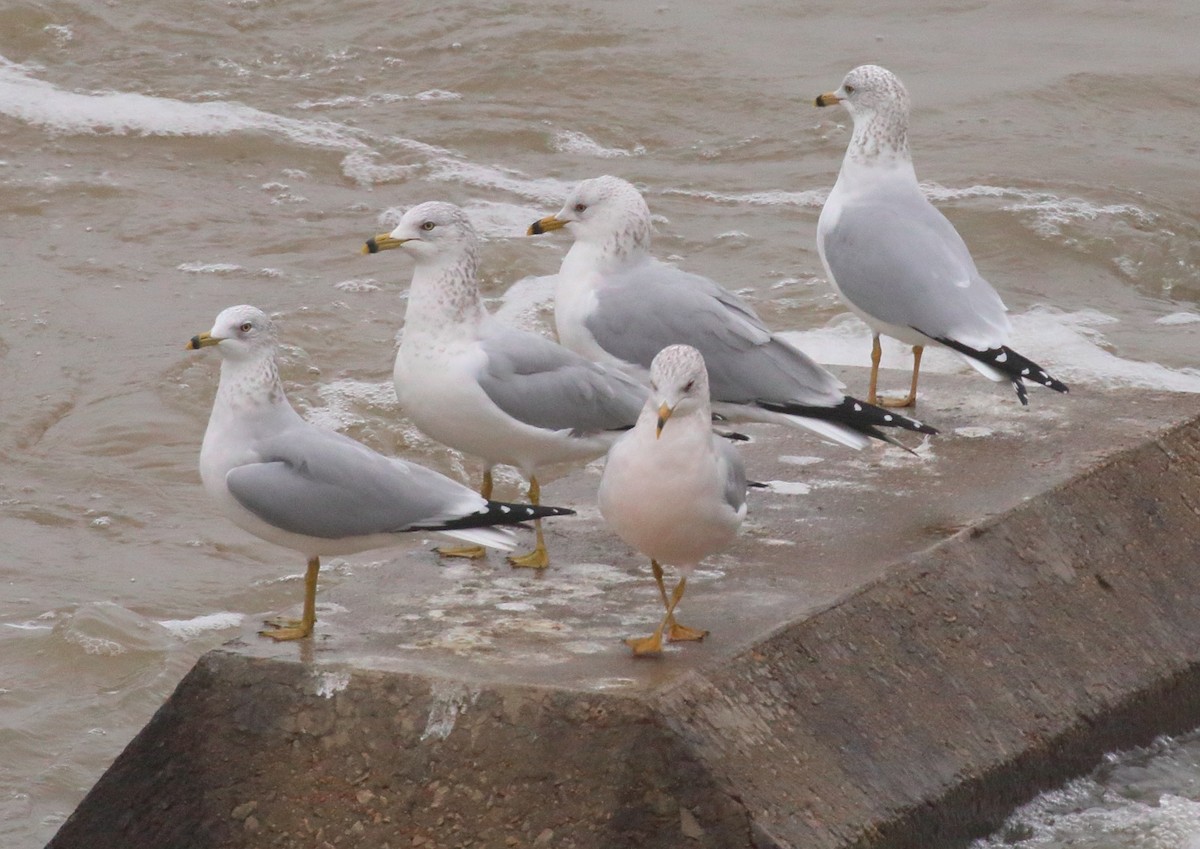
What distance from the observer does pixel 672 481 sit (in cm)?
Answer: 393

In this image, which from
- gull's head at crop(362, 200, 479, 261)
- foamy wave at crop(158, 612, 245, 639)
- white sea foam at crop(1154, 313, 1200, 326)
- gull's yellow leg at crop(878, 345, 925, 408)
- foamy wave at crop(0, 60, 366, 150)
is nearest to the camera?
gull's head at crop(362, 200, 479, 261)

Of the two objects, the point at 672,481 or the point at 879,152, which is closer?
the point at 672,481

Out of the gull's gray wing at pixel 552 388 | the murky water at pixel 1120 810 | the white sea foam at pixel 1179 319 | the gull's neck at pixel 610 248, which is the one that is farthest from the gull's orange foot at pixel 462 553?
the white sea foam at pixel 1179 319

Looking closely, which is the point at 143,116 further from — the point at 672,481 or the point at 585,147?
the point at 672,481

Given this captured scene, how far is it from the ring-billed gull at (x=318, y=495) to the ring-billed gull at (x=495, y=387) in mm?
499

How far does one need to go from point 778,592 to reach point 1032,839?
820mm

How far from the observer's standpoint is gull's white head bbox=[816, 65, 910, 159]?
21.0 feet

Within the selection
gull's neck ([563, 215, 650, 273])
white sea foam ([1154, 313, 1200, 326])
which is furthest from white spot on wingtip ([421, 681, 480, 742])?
white sea foam ([1154, 313, 1200, 326])

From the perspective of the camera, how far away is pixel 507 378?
16.1ft

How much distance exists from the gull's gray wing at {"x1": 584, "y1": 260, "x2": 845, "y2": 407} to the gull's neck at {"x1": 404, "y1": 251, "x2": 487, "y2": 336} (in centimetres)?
47

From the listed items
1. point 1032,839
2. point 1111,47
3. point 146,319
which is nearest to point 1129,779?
point 1032,839

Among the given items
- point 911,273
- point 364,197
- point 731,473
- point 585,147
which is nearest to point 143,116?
point 364,197

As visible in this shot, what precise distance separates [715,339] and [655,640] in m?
1.48

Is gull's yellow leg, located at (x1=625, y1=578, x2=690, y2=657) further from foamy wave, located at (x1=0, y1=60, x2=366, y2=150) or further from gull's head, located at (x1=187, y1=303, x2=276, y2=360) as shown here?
foamy wave, located at (x1=0, y1=60, x2=366, y2=150)
